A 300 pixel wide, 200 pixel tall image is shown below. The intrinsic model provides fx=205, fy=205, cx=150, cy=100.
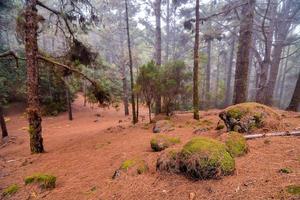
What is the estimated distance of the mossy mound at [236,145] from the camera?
385 cm

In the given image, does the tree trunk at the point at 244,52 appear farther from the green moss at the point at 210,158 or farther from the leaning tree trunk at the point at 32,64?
the leaning tree trunk at the point at 32,64

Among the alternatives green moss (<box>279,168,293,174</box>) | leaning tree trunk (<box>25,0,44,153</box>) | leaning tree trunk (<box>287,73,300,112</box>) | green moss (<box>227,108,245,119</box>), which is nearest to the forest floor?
green moss (<box>279,168,293,174</box>)

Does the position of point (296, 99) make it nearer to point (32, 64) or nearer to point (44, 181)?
point (44, 181)

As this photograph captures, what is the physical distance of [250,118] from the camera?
5.12 meters

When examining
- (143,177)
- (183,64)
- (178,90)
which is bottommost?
(143,177)

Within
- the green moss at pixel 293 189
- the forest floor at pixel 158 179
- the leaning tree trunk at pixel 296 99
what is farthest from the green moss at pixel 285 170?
the leaning tree trunk at pixel 296 99

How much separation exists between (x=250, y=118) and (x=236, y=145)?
4.83 feet

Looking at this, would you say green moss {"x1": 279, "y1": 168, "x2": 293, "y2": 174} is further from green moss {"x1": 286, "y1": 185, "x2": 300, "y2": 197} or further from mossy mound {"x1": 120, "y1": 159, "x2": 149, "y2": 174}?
mossy mound {"x1": 120, "y1": 159, "x2": 149, "y2": 174}

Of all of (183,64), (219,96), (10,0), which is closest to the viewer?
(183,64)

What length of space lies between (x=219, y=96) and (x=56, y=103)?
603 inches

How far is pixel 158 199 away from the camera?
2.95 metres

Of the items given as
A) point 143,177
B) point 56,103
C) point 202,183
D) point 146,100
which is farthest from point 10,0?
point 202,183

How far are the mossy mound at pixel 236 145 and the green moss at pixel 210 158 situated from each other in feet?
1.96

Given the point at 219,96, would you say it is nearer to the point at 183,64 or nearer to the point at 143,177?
the point at 183,64
